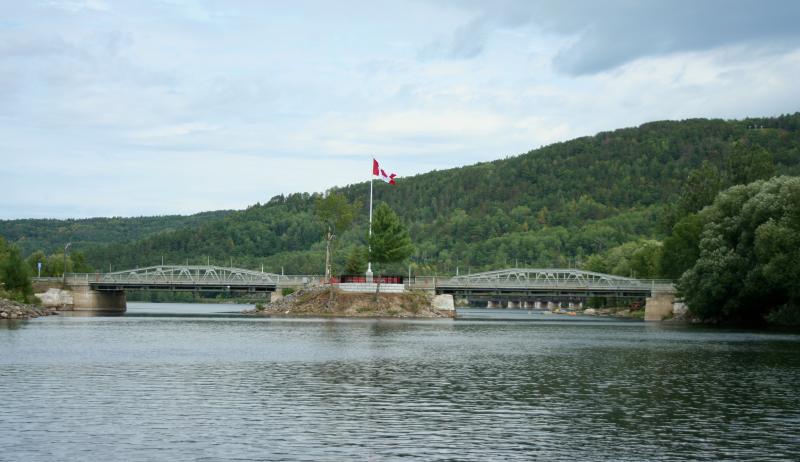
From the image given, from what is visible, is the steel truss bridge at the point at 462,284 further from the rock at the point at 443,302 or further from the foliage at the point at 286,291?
the foliage at the point at 286,291

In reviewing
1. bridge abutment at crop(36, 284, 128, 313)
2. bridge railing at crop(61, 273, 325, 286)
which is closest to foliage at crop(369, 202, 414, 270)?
bridge railing at crop(61, 273, 325, 286)

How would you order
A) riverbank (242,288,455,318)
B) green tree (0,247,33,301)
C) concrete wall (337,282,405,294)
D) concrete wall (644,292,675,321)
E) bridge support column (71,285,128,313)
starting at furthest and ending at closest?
1. bridge support column (71,285,128,313)
2. concrete wall (644,292,675,321)
3. concrete wall (337,282,405,294)
4. green tree (0,247,33,301)
5. riverbank (242,288,455,318)

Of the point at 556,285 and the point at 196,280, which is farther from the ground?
the point at 556,285

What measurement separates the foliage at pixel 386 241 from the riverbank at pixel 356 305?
8.42 m

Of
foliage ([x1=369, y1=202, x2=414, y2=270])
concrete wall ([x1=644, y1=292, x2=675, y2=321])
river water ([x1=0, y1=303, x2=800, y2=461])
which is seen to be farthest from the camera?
concrete wall ([x1=644, y1=292, x2=675, y2=321])

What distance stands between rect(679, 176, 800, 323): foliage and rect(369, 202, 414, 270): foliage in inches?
1850

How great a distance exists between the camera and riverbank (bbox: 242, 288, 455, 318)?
14425 centimetres

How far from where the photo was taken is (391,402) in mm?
44750

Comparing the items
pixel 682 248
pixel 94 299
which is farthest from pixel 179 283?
pixel 682 248

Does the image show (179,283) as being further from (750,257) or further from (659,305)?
(750,257)

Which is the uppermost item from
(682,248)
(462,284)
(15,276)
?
(682,248)

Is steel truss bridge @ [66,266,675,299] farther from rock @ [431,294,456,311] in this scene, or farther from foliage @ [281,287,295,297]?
foliage @ [281,287,295,297]

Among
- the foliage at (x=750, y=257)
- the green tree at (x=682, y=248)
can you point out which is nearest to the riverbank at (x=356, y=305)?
the green tree at (x=682, y=248)

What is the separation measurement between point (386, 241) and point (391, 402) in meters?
111
